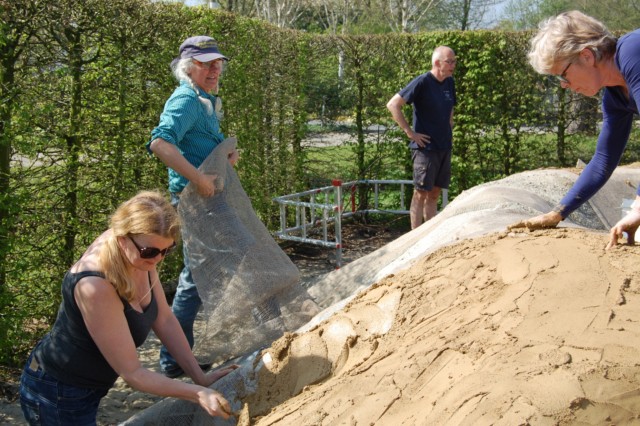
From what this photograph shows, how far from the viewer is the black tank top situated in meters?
2.92

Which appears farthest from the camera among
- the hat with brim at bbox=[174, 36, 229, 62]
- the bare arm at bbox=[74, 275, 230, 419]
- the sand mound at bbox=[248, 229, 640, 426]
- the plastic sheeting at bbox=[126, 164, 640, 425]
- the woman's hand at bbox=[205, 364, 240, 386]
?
the hat with brim at bbox=[174, 36, 229, 62]

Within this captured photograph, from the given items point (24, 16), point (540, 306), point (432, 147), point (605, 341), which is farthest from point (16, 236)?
point (432, 147)

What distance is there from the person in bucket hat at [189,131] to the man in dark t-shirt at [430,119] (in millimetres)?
3024

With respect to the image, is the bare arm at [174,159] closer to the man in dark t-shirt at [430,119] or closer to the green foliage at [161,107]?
the green foliage at [161,107]

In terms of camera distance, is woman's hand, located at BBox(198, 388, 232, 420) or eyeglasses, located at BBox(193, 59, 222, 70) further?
eyeglasses, located at BBox(193, 59, 222, 70)

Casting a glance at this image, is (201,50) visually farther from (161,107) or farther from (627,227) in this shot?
(627,227)

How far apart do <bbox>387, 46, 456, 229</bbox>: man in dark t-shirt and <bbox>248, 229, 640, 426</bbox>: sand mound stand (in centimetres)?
352

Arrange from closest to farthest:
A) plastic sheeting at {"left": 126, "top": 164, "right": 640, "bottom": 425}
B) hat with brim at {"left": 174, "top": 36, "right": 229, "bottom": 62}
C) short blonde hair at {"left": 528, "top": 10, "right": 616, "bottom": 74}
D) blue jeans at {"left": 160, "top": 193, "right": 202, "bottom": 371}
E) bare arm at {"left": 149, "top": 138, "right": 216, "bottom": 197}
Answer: short blonde hair at {"left": 528, "top": 10, "right": 616, "bottom": 74} < plastic sheeting at {"left": 126, "top": 164, "right": 640, "bottom": 425} < bare arm at {"left": 149, "top": 138, "right": 216, "bottom": 197} < hat with brim at {"left": 174, "top": 36, "right": 229, "bottom": 62} < blue jeans at {"left": 160, "top": 193, "right": 202, "bottom": 371}

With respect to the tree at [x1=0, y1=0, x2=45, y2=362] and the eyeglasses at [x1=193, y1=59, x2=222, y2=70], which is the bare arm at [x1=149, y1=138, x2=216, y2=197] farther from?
the tree at [x1=0, y1=0, x2=45, y2=362]

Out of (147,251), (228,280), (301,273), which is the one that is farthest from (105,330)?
(301,273)

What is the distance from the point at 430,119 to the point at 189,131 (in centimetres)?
347

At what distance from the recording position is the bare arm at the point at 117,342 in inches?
111

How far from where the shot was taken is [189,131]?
4.52 m

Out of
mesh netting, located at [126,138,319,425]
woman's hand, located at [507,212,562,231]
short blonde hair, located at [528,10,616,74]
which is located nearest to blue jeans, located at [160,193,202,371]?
mesh netting, located at [126,138,319,425]
